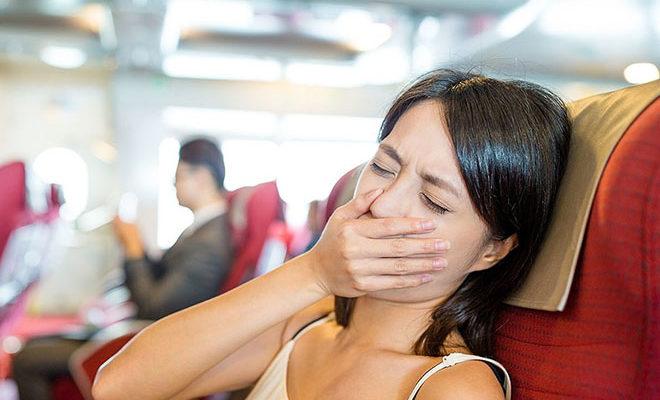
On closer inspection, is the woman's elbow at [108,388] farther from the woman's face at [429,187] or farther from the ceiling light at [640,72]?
the ceiling light at [640,72]

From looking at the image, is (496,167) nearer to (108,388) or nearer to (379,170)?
(379,170)

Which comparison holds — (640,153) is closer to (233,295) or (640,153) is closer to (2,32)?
(233,295)

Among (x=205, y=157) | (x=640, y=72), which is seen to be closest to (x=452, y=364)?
(x=205, y=157)

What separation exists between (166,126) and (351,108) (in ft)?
7.10

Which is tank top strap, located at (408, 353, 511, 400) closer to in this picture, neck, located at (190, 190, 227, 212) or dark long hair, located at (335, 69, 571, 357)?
dark long hair, located at (335, 69, 571, 357)

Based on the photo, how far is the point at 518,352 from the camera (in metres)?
1.03

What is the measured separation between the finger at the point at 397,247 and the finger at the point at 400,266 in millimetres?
10

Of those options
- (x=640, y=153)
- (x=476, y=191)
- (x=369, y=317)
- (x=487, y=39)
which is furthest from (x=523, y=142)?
(x=487, y=39)

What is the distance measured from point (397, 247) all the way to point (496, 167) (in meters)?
0.17

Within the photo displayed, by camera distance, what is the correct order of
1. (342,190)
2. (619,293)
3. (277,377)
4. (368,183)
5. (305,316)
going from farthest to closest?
(342,190) → (305,316) → (277,377) → (368,183) → (619,293)

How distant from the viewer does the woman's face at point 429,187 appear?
102 cm

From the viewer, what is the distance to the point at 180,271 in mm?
3133

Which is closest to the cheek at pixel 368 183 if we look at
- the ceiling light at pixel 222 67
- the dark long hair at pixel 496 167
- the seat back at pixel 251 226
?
the dark long hair at pixel 496 167

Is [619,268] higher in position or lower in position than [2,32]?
lower
